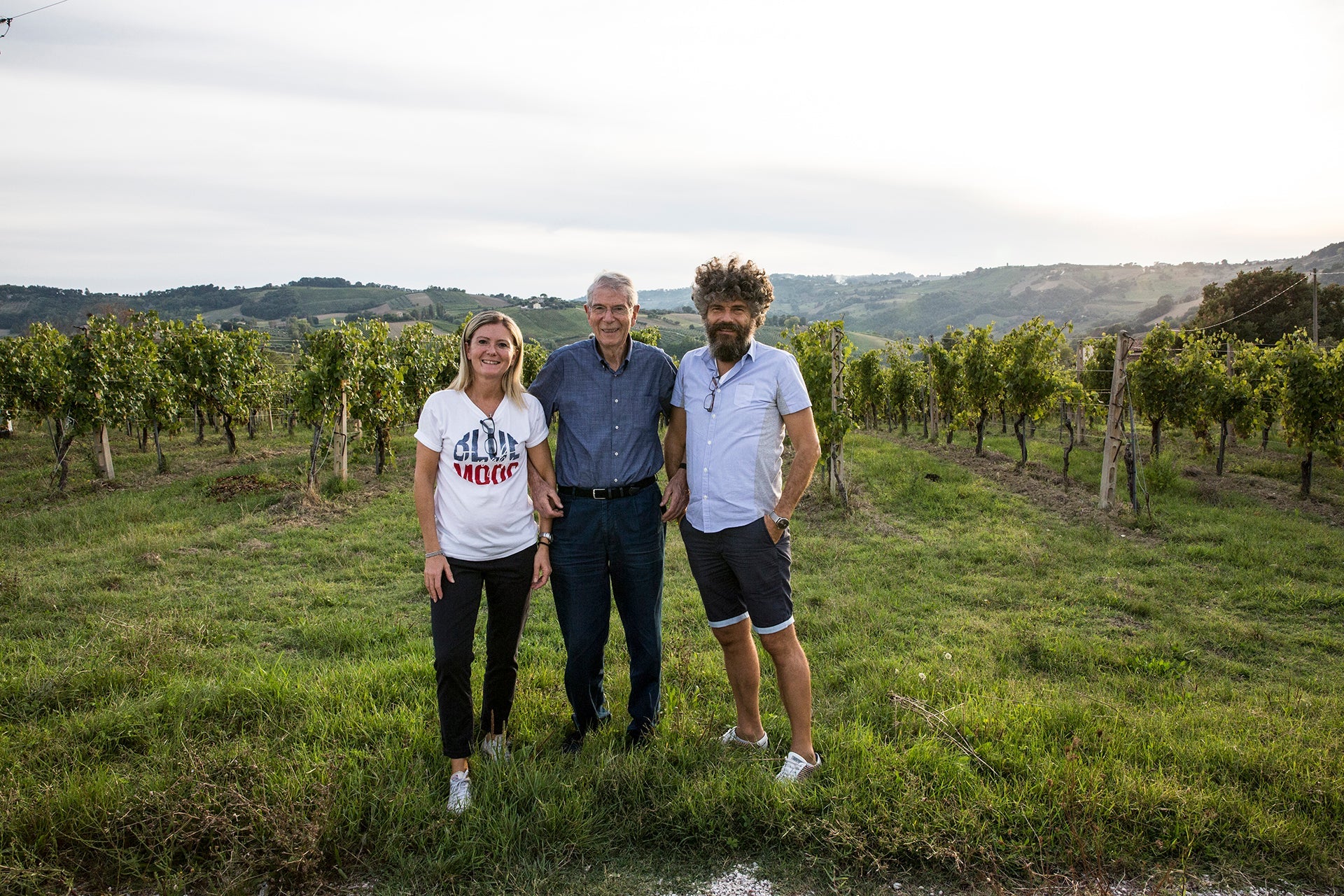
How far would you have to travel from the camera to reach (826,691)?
4090mm

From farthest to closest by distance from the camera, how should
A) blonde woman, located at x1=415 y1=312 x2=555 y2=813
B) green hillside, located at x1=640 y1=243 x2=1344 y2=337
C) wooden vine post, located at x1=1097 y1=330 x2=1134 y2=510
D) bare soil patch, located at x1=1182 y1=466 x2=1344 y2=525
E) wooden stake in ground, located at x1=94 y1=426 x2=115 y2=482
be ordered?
green hillside, located at x1=640 y1=243 x2=1344 y2=337 → wooden stake in ground, located at x1=94 y1=426 x2=115 y2=482 → bare soil patch, located at x1=1182 y1=466 x2=1344 y2=525 → wooden vine post, located at x1=1097 y1=330 x2=1134 y2=510 → blonde woman, located at x1=415 y1=312 x2=555 y2=813

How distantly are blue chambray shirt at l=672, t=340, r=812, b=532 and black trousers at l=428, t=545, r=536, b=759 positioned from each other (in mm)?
849

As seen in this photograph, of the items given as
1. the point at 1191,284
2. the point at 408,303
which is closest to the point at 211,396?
the point at 408,303

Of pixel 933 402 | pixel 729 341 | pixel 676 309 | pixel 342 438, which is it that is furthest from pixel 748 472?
pixel 676 309

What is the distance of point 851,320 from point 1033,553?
20049 cm

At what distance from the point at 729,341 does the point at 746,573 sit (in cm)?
102

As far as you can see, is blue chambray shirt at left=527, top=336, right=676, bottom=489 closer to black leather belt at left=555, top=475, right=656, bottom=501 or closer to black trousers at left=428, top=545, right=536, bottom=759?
black leather belt at left=555, top=475, right=656, bottom=501

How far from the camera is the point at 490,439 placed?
2.89 meters

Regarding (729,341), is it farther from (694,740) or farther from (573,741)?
(573,741)

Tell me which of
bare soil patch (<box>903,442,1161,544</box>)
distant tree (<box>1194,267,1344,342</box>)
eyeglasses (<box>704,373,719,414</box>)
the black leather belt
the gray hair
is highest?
distant tree (<box>1194,267,1344,342</box>)

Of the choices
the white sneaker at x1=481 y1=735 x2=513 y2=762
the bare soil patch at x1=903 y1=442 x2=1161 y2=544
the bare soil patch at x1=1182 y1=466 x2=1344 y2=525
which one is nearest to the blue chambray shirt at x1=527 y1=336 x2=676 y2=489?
the white sneaker at x1=481 y1=735 x2=513 y2=762

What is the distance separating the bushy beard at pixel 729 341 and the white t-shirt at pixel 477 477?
3.02 ft

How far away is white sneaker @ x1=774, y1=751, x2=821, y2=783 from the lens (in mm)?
2822

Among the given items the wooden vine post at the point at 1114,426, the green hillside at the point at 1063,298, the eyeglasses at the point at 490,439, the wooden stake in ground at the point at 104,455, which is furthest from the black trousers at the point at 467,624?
the green hillside at the point at 1063,298
